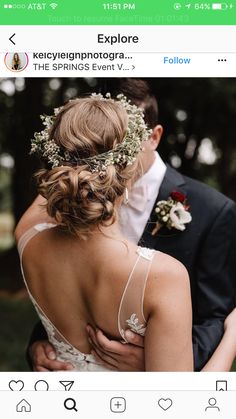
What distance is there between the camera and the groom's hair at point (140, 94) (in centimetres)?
248

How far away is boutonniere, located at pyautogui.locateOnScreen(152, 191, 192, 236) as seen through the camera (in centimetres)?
223

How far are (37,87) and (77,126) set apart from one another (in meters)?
5.65

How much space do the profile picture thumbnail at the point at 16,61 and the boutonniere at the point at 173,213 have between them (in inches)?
32.9

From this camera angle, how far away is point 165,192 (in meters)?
2.39

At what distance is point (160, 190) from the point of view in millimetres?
2395
